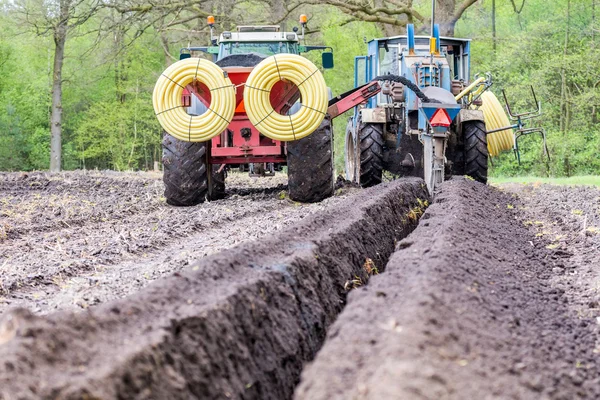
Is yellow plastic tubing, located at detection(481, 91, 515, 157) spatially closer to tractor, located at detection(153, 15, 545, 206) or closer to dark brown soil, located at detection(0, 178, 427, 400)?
tractor, located at detection(153, 15, 545, 206)

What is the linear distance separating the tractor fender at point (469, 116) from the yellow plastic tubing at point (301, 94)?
3244 mm

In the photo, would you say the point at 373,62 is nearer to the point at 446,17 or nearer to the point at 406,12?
the point at 446,17

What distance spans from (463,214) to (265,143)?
13.5ft

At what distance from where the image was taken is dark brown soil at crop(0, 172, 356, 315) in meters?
5.99

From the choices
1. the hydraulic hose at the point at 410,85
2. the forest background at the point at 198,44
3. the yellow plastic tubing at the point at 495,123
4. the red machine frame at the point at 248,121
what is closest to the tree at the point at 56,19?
the forest background at the point at 198,44

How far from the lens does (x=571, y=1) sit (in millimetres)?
26562

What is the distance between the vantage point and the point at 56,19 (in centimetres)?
2112

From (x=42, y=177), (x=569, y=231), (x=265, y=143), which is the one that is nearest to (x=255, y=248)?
(x=569, y=231)

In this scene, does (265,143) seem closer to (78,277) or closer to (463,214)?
(463,214)

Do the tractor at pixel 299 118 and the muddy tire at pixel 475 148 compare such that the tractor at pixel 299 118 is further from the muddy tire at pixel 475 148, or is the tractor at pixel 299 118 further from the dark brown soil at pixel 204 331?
the dark brown soil at pixel 204 331

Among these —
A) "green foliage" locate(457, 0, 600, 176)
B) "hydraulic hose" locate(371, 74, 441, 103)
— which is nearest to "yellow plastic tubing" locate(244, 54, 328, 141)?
"hydraulic hose" locate(371, 74, 441, 103)

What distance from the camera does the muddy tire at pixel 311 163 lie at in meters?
11.1

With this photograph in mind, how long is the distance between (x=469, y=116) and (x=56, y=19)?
1265cm

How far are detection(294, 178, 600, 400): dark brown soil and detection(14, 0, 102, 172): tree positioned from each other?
15.0 m
